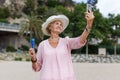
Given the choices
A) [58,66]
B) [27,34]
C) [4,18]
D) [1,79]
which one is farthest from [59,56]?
[4,18]

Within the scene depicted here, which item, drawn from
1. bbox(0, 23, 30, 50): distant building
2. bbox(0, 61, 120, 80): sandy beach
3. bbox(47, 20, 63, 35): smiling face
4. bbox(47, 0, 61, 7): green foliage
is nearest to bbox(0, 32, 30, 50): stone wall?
bbox(0, 23, 30, 50): distant building

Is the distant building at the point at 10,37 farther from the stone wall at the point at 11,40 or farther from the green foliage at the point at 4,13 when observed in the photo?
the green foliage at the point at 4,13

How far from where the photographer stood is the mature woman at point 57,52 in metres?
3.23

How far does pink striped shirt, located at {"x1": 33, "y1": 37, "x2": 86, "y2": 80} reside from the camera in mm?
3230

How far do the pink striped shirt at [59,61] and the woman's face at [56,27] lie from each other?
97mm

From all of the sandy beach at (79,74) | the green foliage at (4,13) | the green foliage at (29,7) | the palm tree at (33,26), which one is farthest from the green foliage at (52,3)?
the sandy beach at (79,74)

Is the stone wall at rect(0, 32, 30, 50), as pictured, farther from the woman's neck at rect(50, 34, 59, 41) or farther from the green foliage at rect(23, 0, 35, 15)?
the woman's neck at rect(50, 34, 59, 41)

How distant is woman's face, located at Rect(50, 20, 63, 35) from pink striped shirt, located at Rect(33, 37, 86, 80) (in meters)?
0.10

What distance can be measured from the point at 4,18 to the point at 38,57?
66.9 metres

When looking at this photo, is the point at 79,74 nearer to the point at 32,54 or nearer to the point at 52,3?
the point at 32,54

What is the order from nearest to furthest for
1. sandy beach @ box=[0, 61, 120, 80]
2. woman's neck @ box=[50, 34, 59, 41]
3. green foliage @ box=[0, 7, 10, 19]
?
woman's neck @ box=[50, 34, 59, 41]
sandy beach @ box=[0, 61, 120, 80]
green foliage @ box=[0, 7, 10, 19]

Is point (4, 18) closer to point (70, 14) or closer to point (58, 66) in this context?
point (70, 14)

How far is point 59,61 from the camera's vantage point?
3229 mm

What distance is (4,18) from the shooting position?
228 feet
